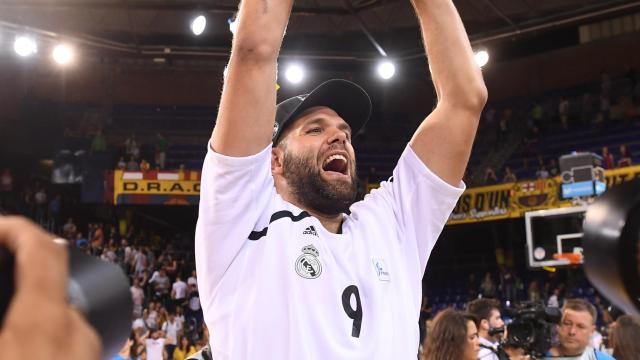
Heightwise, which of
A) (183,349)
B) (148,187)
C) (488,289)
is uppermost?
(148,187)

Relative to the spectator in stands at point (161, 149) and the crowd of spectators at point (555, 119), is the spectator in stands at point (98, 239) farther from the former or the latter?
the crowd of spectators at point (555, 119)

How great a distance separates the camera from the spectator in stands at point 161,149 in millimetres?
18328

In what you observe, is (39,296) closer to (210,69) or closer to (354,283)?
Answer: (354,283)

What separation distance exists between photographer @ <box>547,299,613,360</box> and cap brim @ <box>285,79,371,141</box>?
2.78 m

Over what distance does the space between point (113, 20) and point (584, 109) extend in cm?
1173

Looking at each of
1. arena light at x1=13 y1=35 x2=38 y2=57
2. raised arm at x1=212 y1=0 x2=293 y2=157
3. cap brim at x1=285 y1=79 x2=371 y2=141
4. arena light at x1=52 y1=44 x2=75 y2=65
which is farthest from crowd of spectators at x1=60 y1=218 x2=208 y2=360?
raised arm at x1=212 y1=0 x2=293 y2=157

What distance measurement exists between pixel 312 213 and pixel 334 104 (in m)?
0.37

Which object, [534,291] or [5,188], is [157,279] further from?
[534,291]

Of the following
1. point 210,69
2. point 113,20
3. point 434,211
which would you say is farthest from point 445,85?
point 210,69

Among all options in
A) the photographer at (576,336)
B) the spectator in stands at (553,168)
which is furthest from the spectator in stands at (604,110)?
the photographer at (576,336)

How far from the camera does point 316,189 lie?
2.07 metres

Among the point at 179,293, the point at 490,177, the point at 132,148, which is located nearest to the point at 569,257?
the point at 490,177

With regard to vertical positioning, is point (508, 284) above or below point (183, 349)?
above

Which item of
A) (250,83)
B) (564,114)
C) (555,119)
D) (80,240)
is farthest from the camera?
(555,119)
